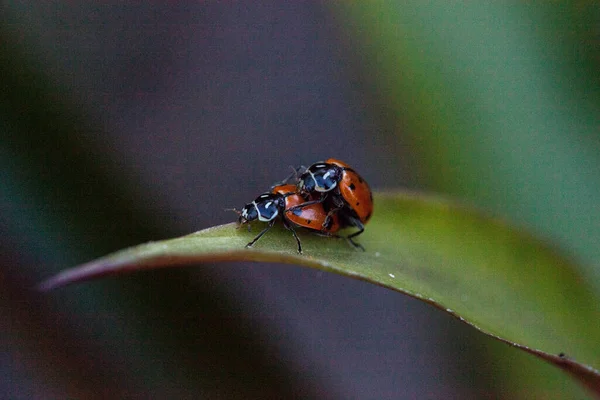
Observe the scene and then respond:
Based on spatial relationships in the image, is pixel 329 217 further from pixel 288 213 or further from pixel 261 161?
pixel 261 161

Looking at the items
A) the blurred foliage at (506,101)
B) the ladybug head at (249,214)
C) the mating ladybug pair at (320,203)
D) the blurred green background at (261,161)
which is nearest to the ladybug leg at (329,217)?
the mating ladybug pair at (320,203)

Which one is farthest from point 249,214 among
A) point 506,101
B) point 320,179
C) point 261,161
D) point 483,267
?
point 261,161

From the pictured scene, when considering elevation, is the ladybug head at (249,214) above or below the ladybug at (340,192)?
above

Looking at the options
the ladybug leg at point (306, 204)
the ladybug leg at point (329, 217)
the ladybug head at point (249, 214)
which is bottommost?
the ladybug leg at point (329, 217)

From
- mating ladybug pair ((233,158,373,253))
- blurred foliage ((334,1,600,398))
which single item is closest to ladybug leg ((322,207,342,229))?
mating ladybug pair ((233,158,373,253))

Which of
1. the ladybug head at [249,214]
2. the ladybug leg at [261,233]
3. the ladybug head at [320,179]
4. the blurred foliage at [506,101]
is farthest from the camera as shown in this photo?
the blurred foliage at [506,101]

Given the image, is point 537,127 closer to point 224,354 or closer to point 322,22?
point 224,354

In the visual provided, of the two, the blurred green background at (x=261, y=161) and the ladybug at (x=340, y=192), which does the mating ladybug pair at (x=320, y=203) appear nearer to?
the ladybug at (x=340, y=192)
